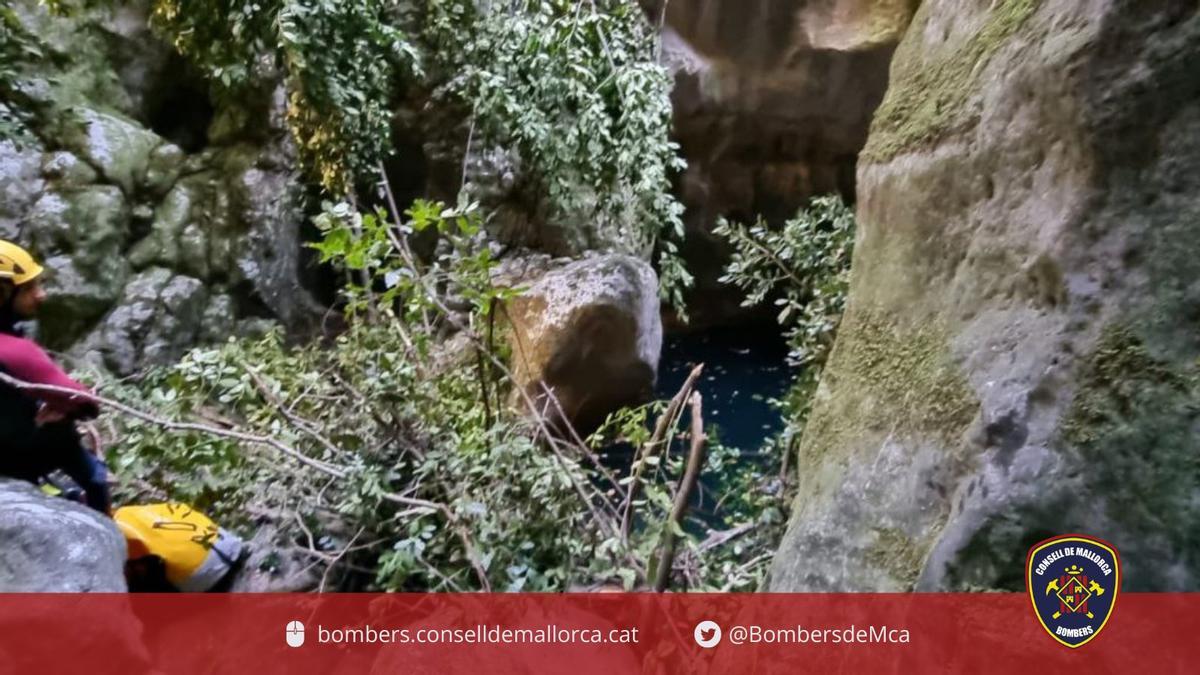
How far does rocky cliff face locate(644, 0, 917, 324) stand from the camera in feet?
21.4

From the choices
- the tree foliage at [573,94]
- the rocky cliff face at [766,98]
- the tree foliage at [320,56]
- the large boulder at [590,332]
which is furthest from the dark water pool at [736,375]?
the tree foliage at [320,56]

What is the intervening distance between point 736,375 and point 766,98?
247cm

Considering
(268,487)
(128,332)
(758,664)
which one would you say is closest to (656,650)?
(758,664)

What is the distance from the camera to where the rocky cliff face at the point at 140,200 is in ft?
15.7

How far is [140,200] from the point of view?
5.21 meters

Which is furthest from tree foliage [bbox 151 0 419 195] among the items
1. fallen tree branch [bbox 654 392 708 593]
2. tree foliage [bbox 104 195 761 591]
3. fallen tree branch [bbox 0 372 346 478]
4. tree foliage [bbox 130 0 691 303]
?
fallen tree branch [bbox 654 392 708 593]

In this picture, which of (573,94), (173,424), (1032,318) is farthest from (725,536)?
(573,94)

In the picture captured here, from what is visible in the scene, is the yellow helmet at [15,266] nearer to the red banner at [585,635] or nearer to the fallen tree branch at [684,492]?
the red banner at [585,635]

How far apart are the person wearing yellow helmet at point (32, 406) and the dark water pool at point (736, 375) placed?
2218 millimetres

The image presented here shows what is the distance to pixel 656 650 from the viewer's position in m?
1.84

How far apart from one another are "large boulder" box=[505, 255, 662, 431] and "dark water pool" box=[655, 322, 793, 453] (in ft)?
1.49

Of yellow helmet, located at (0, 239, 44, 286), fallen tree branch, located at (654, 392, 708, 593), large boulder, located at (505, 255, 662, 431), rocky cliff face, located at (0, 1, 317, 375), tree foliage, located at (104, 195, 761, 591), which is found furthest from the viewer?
rocky cliff face, located at (0, 1, 317, 375)

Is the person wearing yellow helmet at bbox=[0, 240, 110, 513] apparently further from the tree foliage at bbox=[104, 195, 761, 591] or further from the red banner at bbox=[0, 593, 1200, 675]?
the red banner at bbox=[0, 593, 1200, 675]

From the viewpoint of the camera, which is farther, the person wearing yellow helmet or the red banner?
the person wearing yellow helmet
